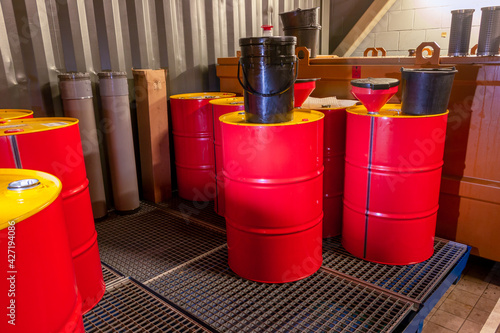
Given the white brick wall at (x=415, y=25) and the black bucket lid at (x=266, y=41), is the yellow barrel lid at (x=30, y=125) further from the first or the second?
the white brick wall at (x=415, y=25)

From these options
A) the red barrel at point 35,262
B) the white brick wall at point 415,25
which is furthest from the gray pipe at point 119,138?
the white brick wall at point 415,25

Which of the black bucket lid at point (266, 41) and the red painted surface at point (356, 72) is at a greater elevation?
the black bucket lid at point (266, 41)

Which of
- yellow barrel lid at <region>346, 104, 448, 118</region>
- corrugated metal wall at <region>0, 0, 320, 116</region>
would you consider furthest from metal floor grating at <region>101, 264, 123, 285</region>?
yellow barrel lid at <region>346, 104, 448, 118</region>

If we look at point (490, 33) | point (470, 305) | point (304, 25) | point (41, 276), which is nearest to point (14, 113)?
point (41, 276)

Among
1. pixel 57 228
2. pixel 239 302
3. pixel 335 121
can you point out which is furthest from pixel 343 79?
pixel 57 228

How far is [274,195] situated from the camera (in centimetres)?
213

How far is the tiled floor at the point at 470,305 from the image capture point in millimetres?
2414

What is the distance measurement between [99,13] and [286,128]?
7.85 ft

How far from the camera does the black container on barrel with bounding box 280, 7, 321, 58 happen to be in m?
3.54

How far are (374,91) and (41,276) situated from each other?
6.43ft

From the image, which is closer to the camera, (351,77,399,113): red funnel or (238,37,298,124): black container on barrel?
(238,37,298,124): black container on barrel

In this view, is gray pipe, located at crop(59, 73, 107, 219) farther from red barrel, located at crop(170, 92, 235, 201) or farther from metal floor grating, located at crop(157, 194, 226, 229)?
red barrel, located at crop(170, 92, 235, 201)

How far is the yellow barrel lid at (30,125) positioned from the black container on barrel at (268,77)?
990mm

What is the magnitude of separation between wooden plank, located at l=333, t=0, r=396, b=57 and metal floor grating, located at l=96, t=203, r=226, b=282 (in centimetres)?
454
